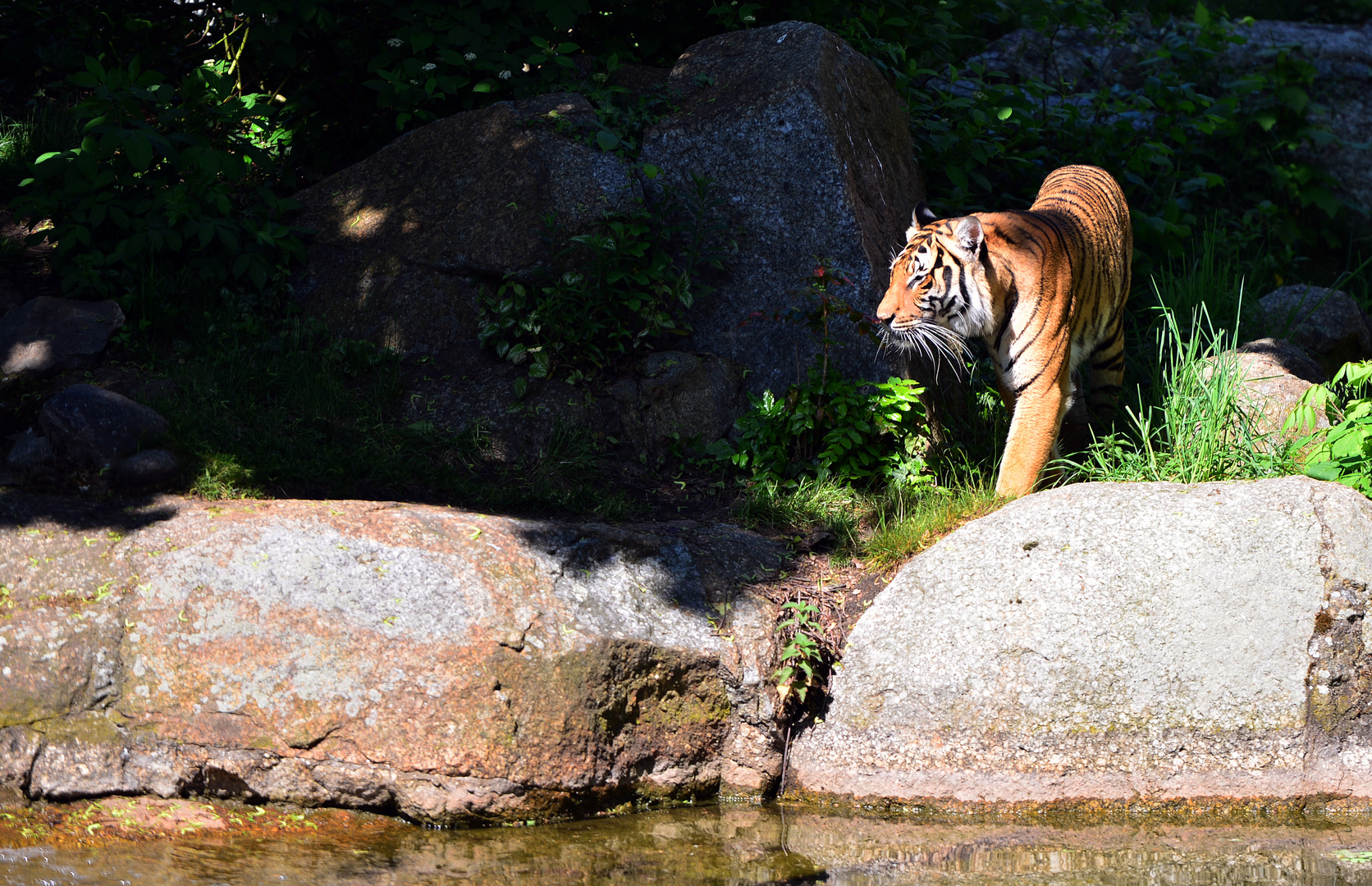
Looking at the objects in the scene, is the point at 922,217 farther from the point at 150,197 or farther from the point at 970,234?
the point at 150,197

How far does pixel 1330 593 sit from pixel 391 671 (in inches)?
128

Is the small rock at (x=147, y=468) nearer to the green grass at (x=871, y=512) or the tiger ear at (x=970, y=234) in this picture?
the green grass at (x=871, y=512)

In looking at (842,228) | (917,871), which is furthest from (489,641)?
(842,228)

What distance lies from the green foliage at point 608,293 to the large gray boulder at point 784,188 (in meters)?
0.18

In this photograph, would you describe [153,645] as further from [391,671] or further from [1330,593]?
[1330,593]

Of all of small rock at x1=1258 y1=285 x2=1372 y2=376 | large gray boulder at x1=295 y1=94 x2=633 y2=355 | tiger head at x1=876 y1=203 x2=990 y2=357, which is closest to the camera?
tiger head at x1=876 y1=203 x2=990 y2=357

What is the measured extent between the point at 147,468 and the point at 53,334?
4.03 ft

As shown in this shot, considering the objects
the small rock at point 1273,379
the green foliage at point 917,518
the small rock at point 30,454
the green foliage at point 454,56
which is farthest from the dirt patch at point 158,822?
the small rock at point 1273,379

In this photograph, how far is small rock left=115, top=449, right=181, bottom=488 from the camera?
4242mm

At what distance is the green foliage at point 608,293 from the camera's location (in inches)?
207

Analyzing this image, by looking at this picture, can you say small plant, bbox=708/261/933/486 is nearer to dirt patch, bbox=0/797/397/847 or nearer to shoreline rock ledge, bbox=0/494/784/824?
shoreline rock ledge, bbox=0/494/784/824

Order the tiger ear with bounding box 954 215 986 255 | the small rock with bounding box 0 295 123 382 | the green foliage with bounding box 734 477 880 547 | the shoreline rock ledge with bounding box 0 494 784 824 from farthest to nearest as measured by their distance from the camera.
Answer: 1. the small rock with bounding box 0 295 123 382
2. the green foliage with bounding box 734 477 880 547
3. the tiger ear with bounding box 954 215 986 255
4. the shoreline rock ledge with bounding box 0 494 784 824

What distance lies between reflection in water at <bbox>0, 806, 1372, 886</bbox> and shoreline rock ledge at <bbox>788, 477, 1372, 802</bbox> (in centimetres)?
18

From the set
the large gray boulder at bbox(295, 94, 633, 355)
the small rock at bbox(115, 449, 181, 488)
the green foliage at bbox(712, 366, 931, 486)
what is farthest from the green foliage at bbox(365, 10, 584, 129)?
the small rock at bbox(115, 449, 181, 488)
